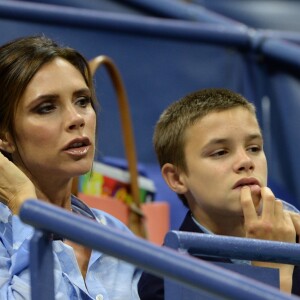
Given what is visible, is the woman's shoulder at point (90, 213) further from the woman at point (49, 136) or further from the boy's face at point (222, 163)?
the boy's face at point (222, 163)

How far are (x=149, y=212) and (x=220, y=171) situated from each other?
47.8 inches

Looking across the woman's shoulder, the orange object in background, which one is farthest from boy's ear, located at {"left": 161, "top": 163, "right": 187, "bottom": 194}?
the orange object in background

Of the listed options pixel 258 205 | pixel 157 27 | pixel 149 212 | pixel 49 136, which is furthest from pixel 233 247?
pixel 157 27

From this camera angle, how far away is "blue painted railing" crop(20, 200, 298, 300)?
1.19 metres

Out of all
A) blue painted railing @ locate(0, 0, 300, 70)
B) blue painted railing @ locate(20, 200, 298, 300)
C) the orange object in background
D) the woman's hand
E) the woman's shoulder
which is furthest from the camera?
blue painted railing @ locate(0, 0, 300, 70)

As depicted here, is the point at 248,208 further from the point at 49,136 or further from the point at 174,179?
the point at 49,136

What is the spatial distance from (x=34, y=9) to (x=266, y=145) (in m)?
0.87

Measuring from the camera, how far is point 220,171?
1944mm

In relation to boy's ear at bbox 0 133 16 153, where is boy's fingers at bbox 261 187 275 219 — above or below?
below

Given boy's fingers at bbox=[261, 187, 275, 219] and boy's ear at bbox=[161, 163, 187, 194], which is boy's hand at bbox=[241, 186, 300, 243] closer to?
boy's fingers at bbox=[261, 187, 275, 219]

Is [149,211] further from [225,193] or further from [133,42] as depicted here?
[225,193]

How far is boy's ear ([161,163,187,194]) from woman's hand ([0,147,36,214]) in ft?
1.18

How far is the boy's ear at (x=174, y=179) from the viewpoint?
6.73 ft

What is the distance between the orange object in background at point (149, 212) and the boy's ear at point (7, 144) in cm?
104
